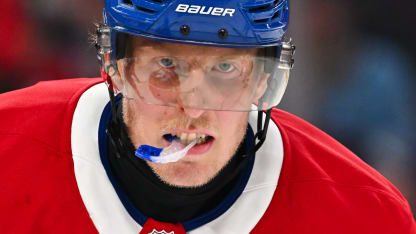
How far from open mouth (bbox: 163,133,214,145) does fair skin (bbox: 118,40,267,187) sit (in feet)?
0.05

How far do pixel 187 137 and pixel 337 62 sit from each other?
247 centimetres

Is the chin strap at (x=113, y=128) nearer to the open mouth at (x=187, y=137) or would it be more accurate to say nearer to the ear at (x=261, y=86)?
the open mouth at (x=187, y=137)

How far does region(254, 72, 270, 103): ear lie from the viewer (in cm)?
223

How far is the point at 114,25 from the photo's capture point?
215 cm

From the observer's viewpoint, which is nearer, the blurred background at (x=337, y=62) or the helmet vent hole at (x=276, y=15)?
the helmet vent hole at (x=276, y=15)

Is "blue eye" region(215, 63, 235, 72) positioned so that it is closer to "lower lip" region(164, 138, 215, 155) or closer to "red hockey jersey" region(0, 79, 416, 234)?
"lower lip" region(164, 138, 215, 155)

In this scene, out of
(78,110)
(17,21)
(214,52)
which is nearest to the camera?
(214,52)

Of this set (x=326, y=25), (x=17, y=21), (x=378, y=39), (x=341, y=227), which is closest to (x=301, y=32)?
(x=326, y=25)

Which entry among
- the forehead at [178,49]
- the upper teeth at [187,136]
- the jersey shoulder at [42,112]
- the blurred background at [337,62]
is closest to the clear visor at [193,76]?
the forehead at [178,49]

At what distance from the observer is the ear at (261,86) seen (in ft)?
7.32

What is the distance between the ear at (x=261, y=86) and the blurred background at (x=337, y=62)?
6.58 ft

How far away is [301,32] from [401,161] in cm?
103

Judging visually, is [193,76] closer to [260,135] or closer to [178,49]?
[178,49]

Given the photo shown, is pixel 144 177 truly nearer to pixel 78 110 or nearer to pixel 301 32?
pixel 78 110
